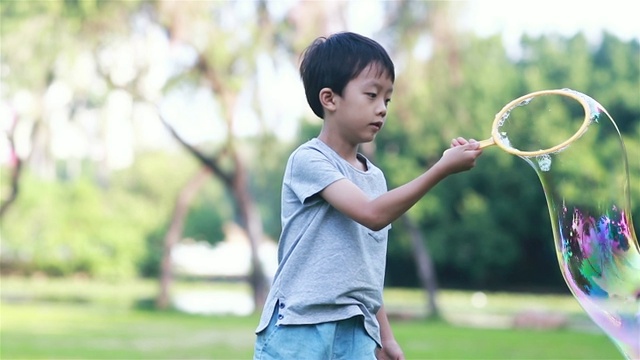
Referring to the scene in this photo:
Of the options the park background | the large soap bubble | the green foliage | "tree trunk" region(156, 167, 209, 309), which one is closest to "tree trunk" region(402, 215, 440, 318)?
the park background

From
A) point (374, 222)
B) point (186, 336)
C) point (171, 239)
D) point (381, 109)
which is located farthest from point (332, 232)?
point (171, 239)

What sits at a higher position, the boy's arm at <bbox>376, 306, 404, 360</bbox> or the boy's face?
the boy's face

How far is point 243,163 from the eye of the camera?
62.8ft

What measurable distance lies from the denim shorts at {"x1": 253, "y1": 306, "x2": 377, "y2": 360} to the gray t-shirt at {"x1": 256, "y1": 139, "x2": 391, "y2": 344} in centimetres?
2

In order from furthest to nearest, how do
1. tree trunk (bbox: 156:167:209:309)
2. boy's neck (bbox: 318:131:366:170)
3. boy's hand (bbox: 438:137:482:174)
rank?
tree trunk (bbox: 156:167:209:309) < boy's neck (bbox: 318:131:366:170) < boy's hand (bbox: 438:137:482:174)

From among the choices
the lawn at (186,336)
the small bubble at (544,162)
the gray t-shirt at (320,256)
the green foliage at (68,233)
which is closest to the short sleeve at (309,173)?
the gray t-shirt at (320,256)

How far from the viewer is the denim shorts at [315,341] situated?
2.87 m

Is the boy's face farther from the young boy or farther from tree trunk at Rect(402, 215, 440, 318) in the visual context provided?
tree trunk at Rect(402, 215, 440, 318)

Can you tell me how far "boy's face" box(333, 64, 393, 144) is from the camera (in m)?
2.88

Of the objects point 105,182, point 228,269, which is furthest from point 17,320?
point 228,269

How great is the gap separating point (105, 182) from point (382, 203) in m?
40.6

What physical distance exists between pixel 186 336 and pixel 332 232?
419 inches

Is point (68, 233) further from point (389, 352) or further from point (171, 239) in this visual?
point (389, 352)

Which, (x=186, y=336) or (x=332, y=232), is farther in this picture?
(x=186, y=336)
